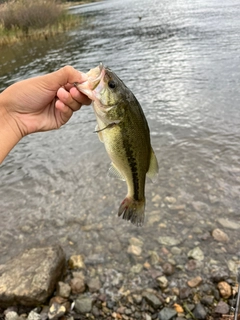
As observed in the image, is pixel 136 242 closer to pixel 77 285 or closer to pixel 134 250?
pixel 134 250

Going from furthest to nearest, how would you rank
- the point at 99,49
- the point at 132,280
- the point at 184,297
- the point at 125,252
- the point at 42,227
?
the point at 99,49 < the point at 42,227 < the point at 125,252 < the point at 132,280 < the point at 184,297

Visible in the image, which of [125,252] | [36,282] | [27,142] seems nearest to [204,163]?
[125,252]

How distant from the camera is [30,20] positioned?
26.2 meters

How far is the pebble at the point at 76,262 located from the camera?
4340mm

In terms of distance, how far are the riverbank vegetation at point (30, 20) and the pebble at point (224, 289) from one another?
24.7m

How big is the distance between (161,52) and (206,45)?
240 centimetres

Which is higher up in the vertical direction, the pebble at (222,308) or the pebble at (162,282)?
the pebble at (222,308)

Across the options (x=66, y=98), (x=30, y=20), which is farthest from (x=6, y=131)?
(x=30, y=20)

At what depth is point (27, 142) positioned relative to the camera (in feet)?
A: 27.5

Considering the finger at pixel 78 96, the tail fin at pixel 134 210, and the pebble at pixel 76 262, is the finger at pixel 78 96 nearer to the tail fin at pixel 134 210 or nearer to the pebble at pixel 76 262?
the tail fin at pixel 134 210

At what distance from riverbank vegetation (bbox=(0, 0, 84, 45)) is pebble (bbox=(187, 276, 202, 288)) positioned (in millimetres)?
24400

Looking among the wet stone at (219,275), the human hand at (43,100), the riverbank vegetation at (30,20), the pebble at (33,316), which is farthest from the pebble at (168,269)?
the riverbank vegetation at (30,20)

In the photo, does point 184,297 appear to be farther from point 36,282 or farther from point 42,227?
point 42,227

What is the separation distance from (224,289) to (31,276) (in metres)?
2.45
